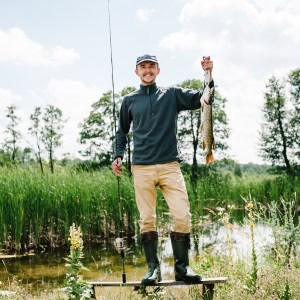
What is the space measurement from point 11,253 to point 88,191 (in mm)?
2215

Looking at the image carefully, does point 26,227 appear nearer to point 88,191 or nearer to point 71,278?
point 88,191

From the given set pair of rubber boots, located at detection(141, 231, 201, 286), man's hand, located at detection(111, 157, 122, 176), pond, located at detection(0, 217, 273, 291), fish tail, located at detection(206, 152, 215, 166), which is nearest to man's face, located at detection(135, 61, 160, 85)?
man's hand, located at detection(111, 157, 122, 176)

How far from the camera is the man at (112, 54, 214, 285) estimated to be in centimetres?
417

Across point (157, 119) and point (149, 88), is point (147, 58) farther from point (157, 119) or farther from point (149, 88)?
point (157, 119)

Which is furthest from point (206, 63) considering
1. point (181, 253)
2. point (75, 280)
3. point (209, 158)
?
point (75, 280)

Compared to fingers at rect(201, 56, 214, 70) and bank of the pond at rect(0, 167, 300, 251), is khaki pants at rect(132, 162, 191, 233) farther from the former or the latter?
bank of the pond at rect(0, 167, 300, 251)

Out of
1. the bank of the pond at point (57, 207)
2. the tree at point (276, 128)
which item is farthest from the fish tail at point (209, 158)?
the tree at point (276, 128)

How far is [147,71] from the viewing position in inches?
170

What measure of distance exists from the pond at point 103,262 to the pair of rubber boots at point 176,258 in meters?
2.22

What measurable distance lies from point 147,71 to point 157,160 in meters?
0.87

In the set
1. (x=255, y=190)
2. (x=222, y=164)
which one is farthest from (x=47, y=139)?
(x=255, y=190)

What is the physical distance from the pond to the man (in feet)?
7.50

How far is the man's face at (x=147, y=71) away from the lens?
4.32 m

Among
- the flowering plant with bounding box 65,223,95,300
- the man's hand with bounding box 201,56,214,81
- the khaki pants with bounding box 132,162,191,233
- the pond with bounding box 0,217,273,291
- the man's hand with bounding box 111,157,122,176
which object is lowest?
the pond with bounding box 0,217,273,291
